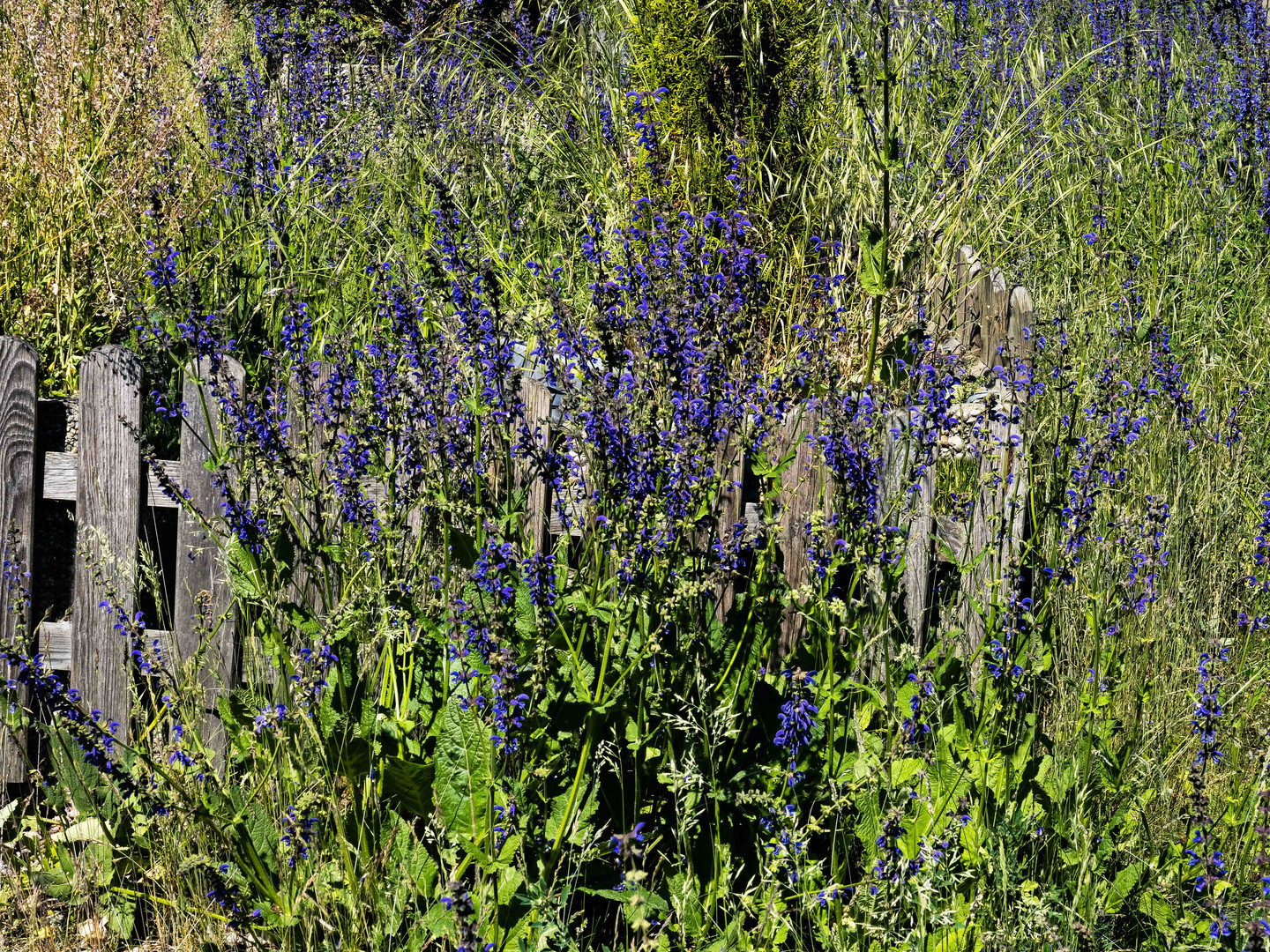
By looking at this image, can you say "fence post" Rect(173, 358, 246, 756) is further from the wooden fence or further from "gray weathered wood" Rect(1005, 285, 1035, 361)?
"gray weathered wood" Rect(1005, 285, 1035, 361)

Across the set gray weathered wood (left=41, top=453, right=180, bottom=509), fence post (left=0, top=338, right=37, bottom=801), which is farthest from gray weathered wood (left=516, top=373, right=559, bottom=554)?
fence post (left=0, top=338, right=37, bottom=801)

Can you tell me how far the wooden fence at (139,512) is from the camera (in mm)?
2453

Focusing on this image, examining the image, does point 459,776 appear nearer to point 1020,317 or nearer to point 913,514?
point 913,514

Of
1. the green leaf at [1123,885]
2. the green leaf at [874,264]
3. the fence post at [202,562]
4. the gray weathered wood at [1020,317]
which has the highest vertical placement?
the green leaf at [874,264]

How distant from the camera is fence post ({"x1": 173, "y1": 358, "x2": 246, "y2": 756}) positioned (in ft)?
8.17

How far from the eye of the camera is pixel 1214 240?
14.8 feet

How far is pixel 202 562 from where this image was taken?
101 inches

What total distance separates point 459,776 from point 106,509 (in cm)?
121

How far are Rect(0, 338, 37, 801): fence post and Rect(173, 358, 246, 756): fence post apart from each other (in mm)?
343

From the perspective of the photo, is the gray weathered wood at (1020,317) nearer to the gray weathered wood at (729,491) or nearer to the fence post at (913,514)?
the fence post at (913,514)

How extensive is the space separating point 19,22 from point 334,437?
316 centimetres

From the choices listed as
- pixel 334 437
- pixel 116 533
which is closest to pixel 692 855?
pixel 334 437

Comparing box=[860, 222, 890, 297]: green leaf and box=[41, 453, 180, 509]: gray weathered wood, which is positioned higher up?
box=[860, 222, 890, 297]: green leaf

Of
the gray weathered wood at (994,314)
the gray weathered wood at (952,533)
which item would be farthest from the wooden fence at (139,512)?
the gray weathered wood at (994,314)
